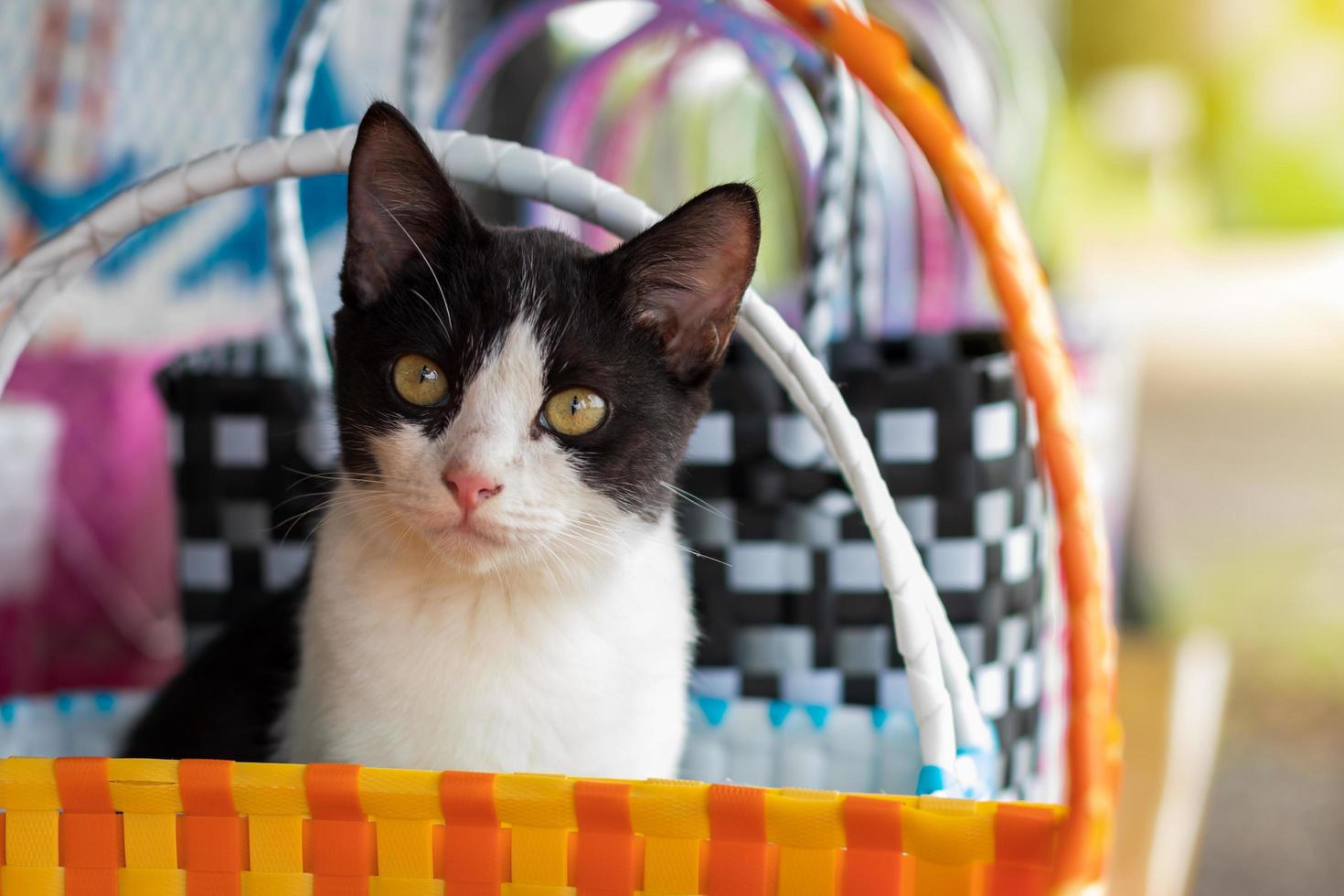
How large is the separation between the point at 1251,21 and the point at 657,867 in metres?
6.79

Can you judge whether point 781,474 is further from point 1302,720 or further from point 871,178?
point 1302,720

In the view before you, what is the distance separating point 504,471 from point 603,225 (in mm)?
162

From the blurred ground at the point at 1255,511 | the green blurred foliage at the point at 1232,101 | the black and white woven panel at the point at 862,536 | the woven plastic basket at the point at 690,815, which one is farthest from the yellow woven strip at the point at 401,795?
the green blurred foliage at the point at 1232,101

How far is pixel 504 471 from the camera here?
63 centimetres

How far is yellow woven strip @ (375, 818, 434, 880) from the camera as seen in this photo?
0.55 m

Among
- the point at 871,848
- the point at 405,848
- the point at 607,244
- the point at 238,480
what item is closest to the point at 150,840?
the point at 405,848

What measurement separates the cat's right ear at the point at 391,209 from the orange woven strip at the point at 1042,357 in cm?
21

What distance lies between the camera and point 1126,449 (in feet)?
5.43

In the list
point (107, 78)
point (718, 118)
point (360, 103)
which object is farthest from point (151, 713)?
point (718, 118)

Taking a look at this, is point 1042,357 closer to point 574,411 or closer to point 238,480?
point 574,411

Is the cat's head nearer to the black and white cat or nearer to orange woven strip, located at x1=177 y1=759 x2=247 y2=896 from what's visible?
the black and white cat

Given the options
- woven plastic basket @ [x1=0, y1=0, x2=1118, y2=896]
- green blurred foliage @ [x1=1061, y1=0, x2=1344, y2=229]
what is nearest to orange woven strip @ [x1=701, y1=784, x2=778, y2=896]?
woven plastic basket @ [x1=0, y1=0, x2=1118, y2=896]

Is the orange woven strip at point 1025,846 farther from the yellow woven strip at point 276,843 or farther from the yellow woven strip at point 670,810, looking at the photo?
the yellow woven strip at point 276,843

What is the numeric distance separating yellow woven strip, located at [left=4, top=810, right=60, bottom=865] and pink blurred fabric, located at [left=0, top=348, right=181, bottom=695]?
817 millimetres
